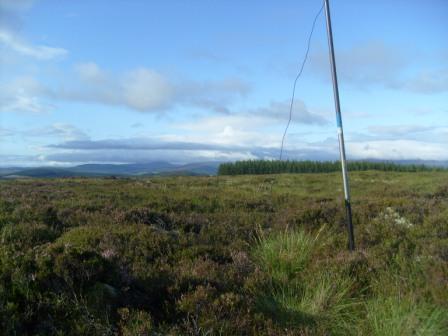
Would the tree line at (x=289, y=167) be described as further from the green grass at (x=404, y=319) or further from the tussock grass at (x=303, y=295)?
the green grass at (x=404, y=319)

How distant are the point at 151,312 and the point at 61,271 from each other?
105cm

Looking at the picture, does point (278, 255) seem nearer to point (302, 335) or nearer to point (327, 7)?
point (302, 335)

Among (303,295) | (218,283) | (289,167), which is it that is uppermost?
(289,167)

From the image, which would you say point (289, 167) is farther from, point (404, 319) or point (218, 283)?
point (404, 319)

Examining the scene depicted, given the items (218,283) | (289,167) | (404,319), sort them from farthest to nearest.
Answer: (289,167) < (218,283) < (404,319)

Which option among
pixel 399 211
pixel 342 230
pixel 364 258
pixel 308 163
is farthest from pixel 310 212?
pixel 308 163

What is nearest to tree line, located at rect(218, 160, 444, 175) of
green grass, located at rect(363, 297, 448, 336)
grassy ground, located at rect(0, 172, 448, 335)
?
grassy ground, located at rect(0, 172, 448, 335)

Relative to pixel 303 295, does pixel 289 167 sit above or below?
above

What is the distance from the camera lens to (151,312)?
14.3 ft

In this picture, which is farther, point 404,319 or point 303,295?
point 303,295

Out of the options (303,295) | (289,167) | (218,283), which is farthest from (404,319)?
(289,167)

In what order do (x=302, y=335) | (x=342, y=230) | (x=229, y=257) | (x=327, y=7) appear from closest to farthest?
1. (x=302, y=335)
2. (x=229, y=257)
3. (x=327, y=7)
4. (x=342, y=230)

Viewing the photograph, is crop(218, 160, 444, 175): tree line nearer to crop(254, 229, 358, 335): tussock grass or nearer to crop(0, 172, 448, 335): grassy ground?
crop(0, 172, 448, 335): grassy ground

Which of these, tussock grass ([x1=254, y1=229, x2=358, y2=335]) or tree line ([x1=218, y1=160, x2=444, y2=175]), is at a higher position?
tree line ([x1=218, y1=160, x2=444, y2=175])
